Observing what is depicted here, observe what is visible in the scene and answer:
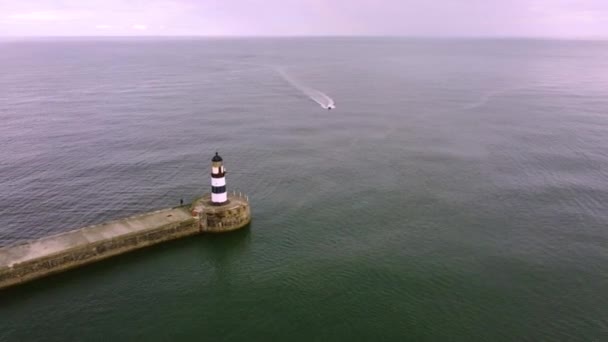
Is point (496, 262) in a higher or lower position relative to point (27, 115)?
lower

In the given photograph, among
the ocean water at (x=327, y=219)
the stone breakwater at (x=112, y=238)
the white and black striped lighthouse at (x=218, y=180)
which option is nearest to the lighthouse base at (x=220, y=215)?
the stone breakwater at (x=112, y=238)

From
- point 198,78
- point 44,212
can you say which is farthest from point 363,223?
point 198,78

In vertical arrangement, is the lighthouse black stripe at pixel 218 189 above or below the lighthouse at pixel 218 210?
above

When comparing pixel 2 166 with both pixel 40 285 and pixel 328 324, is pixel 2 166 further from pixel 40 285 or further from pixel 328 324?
pixel 328 324

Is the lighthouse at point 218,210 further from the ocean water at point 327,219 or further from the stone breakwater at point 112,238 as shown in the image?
the ocean water at point 327,219

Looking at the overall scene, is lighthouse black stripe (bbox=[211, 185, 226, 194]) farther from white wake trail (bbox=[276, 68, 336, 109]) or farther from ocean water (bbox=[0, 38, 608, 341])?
white wake trail (bbox=[276, 68, 336, 109])

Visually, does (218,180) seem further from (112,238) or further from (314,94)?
(314,94)
